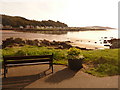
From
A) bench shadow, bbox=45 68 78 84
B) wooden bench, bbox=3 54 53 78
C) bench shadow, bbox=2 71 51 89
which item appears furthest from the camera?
wooden bench, bbox=3 54 53 78

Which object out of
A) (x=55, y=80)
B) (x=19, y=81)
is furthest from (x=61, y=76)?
(x=19, y=81)

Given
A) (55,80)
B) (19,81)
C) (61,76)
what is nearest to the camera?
(19,81)

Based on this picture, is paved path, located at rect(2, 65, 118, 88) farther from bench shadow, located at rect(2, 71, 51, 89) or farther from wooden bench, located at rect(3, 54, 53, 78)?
wooden bench, located at rect(3, 54, 53, 78)

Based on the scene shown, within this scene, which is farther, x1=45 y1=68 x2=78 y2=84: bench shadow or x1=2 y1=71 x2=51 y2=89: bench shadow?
x1=45 y1=68 x2=78 y2=84: bench shadow

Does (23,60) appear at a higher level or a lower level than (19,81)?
higher

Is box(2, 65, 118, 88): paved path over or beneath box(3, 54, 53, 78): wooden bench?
beneath

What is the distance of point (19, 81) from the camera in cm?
590

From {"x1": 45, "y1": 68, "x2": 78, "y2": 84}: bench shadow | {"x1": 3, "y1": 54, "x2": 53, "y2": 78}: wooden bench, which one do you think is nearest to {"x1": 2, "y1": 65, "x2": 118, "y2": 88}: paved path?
{"x1": 45, "y1": 68, "x2": 78, "y2": 84}: bench shadow

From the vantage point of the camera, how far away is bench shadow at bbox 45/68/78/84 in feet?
19.7

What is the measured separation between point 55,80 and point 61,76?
541 millimetres

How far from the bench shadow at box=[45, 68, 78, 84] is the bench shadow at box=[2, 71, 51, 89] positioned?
1.62 feet

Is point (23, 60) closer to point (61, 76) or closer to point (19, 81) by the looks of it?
point (19, 81)

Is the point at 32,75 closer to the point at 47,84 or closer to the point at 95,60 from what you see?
the point at 47,84

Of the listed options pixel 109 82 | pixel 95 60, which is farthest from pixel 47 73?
pixel 95 60
